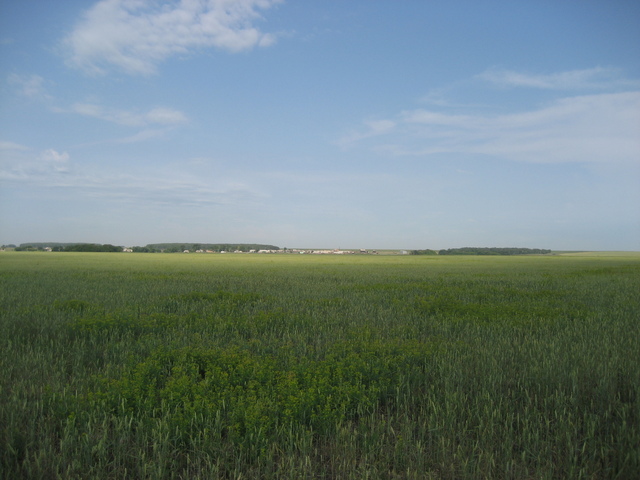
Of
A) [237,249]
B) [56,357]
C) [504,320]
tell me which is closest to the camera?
[56,357]

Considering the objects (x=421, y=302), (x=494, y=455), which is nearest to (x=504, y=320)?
(x=421, y=302)

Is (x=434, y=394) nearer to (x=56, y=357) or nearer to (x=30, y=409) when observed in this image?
(x=30, y=409)

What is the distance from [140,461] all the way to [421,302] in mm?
10134

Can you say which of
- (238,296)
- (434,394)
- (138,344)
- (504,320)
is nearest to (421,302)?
(504,320)

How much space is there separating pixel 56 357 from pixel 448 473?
635cm

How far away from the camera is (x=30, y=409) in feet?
13.5

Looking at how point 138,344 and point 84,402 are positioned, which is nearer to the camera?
point 84,402

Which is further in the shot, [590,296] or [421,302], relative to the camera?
[590,296]

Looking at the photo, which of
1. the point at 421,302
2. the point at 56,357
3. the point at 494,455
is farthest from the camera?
the point at 421,302

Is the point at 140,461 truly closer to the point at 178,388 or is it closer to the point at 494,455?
the point at 178,388

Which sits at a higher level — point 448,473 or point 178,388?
point 178,388

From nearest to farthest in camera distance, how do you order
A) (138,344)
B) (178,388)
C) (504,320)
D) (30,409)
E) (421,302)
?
(30,409) → (178,388) → (138,344) → (504,320) → (421,302)

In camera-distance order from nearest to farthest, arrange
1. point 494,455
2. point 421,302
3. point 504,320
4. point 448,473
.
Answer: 1. point 448,473
2. point 494,455
3. point 504,320
4. point 421,302

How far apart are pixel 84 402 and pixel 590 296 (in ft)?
56.7
